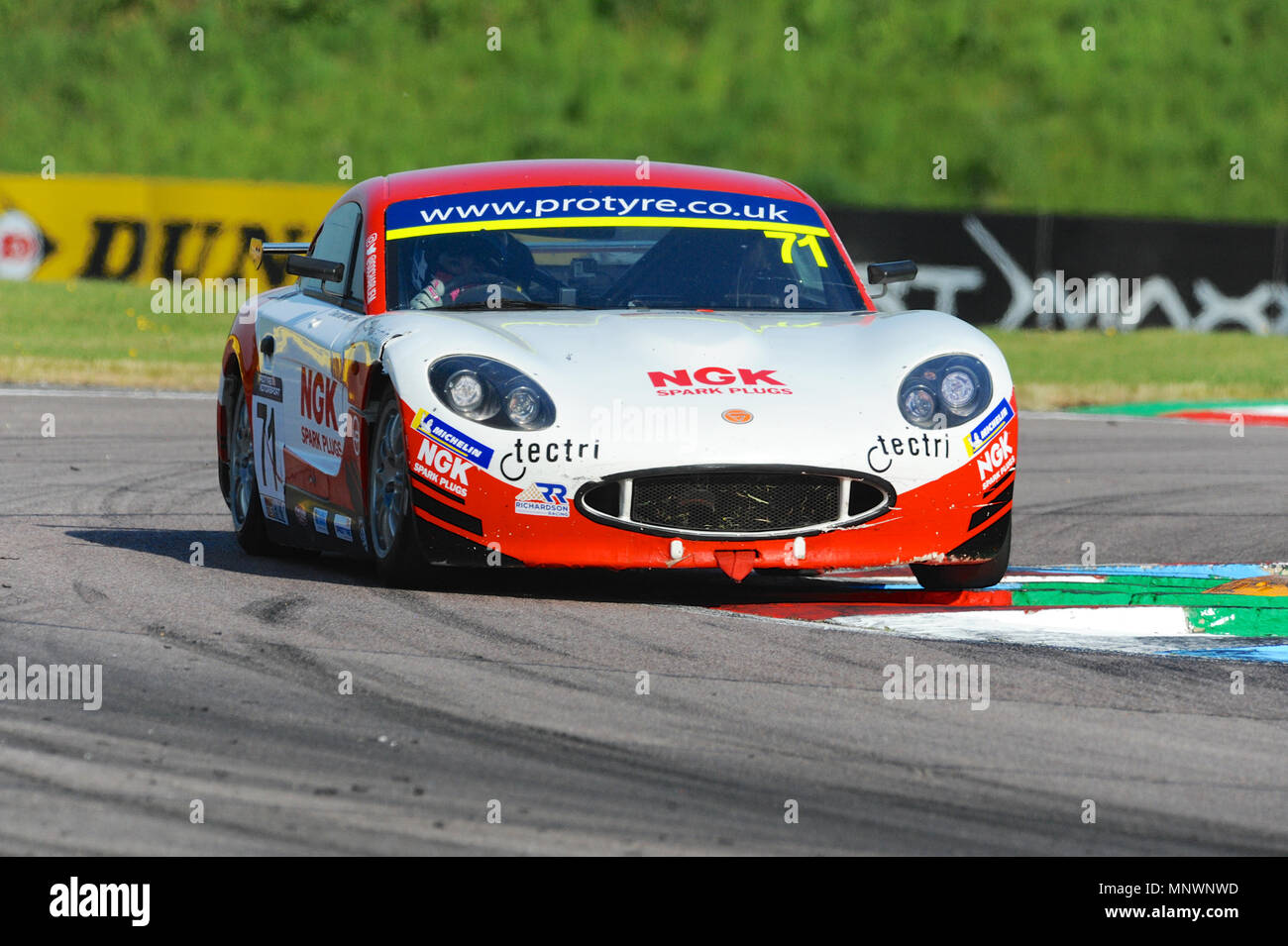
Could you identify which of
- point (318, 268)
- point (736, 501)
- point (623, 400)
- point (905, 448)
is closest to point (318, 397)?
point (318, 268)

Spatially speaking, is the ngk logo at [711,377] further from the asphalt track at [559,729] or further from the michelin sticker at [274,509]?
the michelin sticker at [274,509]

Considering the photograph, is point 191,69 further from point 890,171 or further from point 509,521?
point 509,521

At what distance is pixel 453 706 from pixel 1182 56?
110 feet

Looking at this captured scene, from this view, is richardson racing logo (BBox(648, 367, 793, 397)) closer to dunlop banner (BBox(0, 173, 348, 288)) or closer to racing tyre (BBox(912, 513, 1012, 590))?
racing tyre (BBox(912, 513, 1012, 590))

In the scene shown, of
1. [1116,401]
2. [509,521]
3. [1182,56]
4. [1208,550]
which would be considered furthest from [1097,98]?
[509,521]

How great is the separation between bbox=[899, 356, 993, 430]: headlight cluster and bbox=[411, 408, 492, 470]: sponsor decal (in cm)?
126

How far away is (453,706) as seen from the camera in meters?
5.29

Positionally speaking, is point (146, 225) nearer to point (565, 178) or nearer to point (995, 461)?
point (565, 178)

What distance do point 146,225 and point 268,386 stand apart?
57.3ft

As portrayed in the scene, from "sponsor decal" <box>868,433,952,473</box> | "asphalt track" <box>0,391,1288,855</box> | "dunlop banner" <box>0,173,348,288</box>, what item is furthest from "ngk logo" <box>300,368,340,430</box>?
"dunlop banner" <box>0,173,348,288</box>

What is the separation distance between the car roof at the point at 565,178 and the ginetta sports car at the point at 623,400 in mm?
23

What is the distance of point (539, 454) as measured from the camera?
6574 millimetres

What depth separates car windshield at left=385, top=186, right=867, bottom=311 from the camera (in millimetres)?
7609

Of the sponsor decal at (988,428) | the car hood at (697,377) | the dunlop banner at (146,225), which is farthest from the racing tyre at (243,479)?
the dunlop banner at (146,225)
